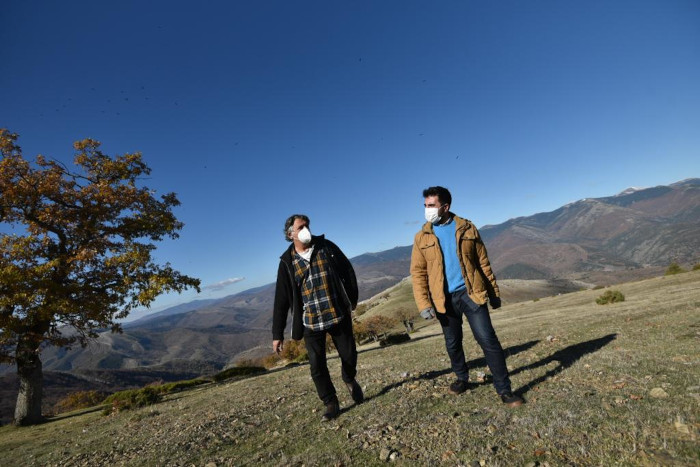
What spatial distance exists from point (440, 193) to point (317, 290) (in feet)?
9.19

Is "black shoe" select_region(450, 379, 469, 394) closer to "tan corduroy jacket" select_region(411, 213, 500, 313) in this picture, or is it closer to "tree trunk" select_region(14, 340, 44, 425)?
"tan corduroy jacket" select_region(411, 213, 500, 313)

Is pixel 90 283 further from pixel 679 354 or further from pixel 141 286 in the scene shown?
pixel 679 354

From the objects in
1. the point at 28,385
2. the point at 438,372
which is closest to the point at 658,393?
the point at 438,372

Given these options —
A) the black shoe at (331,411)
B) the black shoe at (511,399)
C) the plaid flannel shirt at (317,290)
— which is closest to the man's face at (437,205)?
the plaid flannel shirt at (317,290)

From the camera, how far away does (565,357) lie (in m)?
7.48

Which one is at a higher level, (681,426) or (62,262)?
(62,262)

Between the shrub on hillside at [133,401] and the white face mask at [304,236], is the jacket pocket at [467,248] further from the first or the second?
the shrub on hillside at [133,401]

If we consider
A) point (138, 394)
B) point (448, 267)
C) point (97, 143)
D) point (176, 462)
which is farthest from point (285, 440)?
point (97, 143)

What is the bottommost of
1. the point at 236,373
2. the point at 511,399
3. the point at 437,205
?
the point at 236,373

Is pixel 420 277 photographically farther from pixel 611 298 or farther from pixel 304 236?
pixel 611 298

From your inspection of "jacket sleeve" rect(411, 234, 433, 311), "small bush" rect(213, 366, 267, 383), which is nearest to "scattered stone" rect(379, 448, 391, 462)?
"jacket sleeve" rect(411, 234, 433, 311)

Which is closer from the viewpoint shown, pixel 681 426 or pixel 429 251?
pixel 681 426

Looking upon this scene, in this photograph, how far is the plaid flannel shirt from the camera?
5.82 metres

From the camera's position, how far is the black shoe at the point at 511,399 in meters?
4.95
